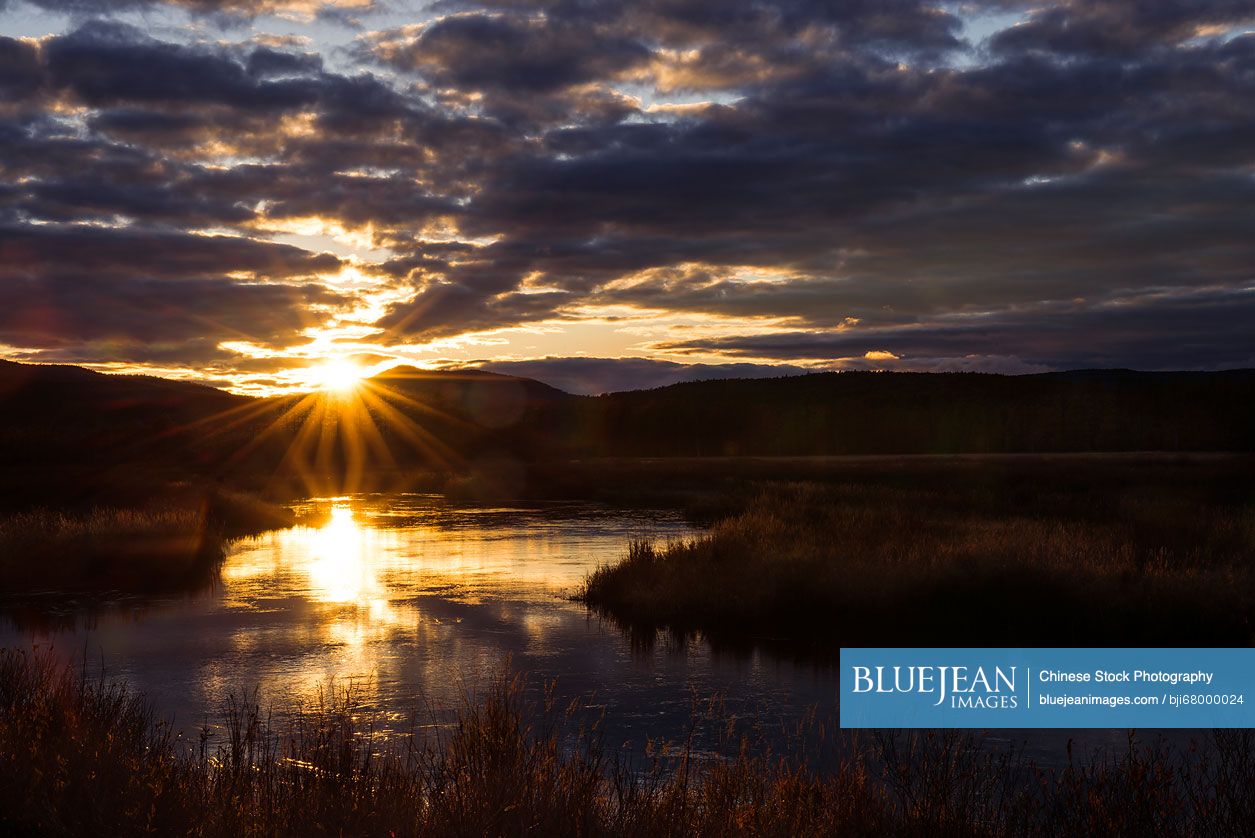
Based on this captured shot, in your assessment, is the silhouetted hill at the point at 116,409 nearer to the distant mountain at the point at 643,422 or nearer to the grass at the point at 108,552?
the distant mountain at the point at 643,422

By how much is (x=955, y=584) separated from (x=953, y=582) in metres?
0.07

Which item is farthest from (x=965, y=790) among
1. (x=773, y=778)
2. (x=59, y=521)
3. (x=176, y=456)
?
(x=176, y=456)

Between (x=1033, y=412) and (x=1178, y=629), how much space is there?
381 ft

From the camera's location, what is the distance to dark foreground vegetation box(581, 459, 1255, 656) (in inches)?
723

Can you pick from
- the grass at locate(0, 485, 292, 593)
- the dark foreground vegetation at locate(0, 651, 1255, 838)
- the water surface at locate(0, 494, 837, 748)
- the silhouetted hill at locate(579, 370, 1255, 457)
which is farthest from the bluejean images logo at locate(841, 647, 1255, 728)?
the silhouetted hill at locate(579, 370, 1255, 457)

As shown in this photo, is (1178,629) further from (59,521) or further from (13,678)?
(59,521)

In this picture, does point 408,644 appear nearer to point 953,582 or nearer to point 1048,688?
point 953,582

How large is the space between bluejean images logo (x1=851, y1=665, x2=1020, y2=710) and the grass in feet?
62.6

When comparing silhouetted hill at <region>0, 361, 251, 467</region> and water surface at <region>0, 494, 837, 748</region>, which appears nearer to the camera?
water surface at <region>0, 494, 837, 748</region>

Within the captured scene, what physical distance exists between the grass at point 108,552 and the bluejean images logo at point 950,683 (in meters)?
19.1

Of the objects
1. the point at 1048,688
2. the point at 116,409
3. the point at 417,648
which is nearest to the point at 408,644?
the point at 417,648

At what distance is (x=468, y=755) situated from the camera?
29.4ft

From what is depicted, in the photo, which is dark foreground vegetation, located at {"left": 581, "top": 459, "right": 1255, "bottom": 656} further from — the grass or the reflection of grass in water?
the grass

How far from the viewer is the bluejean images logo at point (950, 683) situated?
1514cm
